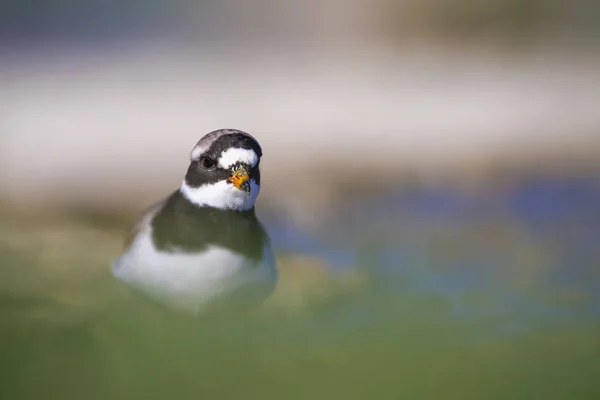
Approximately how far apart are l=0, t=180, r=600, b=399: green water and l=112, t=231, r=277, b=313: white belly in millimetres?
142

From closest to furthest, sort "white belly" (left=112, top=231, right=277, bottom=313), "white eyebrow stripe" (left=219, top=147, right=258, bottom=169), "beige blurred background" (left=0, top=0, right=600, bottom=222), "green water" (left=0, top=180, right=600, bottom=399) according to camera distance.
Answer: "green water" (left=0, top=180, right=600, bottom=399), "white belly" (left=112, top=231, right=277, bottom=313), "white eyebrow stripe" (left=219, top=147, right=258, bottom=169), "beige blurred background" (left=0, top=0, right=600, bottom=222)

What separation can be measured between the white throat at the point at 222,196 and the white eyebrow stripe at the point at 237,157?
0.05 meters

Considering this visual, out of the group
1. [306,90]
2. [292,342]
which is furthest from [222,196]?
[306,90]

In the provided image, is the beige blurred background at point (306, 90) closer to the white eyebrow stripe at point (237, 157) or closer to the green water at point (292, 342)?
the white eyebrow stripe at point (237, 157)

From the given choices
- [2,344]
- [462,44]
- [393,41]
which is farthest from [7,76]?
[2,344]

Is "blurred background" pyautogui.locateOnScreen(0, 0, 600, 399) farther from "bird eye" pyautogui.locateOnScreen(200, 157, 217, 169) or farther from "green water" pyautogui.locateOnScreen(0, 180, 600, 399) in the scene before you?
"bird eye" pyautogui.locateOnScreen(200, 157, 217, 169)

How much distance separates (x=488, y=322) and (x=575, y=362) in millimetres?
182

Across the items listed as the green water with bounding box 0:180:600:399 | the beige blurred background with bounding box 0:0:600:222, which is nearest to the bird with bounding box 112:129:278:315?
the green water with bounding box 0:180:600:399

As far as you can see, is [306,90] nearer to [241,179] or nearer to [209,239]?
[241,179]

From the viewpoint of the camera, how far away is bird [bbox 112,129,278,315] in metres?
1.79

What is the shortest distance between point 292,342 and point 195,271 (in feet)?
2.16

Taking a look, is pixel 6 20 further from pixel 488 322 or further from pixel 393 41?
pixel 488 322

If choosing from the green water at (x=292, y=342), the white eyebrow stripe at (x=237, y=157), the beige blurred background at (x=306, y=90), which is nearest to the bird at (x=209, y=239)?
the white eyebrow stripe at (x=237, y=157)

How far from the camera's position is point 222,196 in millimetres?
2074
